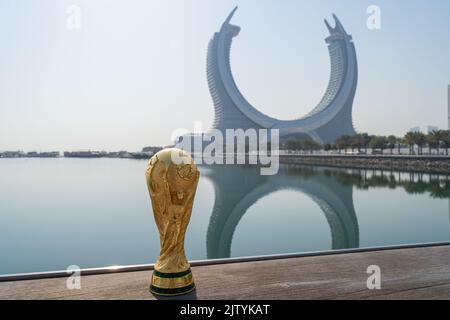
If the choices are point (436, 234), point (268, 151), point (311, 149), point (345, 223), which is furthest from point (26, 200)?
point (268, 151)

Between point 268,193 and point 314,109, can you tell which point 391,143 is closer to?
point 268,193

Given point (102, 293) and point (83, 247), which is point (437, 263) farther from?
point (83, 247)

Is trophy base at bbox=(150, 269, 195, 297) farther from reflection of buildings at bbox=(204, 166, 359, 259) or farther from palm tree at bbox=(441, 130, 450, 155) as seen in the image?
palm tree at bbox=(441, 130, 450, 155)

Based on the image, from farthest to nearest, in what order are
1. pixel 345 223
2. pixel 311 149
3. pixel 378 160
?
1. pixel 311 149
2. pixel 378 160
3. pixel 345 223

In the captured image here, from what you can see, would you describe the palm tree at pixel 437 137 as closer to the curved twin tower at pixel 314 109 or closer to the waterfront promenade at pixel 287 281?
the curved twin tower at pixel 314 109

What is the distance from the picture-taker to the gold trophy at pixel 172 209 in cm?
204

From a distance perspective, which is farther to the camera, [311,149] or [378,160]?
[311,149]

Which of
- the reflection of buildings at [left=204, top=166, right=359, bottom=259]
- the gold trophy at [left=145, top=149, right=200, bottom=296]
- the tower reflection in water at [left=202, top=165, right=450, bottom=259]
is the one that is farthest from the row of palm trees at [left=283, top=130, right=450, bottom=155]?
the gold trophy at [left=145, top=149, right=200, bottom=296]

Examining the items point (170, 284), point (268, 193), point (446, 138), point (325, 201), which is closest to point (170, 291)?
point (170, 284)

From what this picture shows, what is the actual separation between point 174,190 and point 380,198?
37.9 ft

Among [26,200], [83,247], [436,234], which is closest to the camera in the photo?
[83,247]

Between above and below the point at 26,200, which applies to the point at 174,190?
above

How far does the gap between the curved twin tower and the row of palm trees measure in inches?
334

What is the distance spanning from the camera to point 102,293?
204cm
